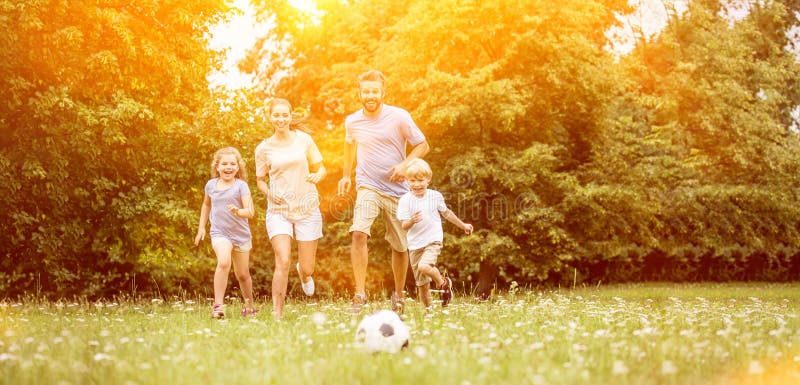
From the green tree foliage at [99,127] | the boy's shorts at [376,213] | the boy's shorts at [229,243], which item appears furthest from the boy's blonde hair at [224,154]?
the green tree foliage at [99,127]

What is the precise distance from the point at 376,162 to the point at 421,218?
2.69 ft

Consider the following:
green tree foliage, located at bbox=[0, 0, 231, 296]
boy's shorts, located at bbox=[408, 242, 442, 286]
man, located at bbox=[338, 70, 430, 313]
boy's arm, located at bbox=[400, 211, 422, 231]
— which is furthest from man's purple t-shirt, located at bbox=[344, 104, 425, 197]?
green tree foliage, located at bbox=[0, 0, 231, 296]

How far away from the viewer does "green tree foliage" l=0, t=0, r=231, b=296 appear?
507 inches

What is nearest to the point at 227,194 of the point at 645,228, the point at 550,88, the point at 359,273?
the point at 359,273

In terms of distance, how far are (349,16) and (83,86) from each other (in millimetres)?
11984

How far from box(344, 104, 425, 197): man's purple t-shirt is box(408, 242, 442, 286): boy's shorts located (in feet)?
2.17

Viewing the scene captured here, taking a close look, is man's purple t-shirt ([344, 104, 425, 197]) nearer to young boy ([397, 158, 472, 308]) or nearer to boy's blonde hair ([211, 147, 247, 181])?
young boy ([397, 158, 472, 308])

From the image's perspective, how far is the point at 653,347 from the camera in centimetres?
523

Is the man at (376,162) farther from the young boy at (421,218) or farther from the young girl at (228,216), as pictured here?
the young girl at (228,216)

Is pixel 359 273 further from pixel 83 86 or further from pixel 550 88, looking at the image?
pixel 550 88

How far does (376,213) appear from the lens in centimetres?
855

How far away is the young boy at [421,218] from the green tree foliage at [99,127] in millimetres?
6837

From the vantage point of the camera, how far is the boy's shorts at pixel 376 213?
847 cm

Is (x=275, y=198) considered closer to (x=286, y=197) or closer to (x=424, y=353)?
(x=286, y=197)
